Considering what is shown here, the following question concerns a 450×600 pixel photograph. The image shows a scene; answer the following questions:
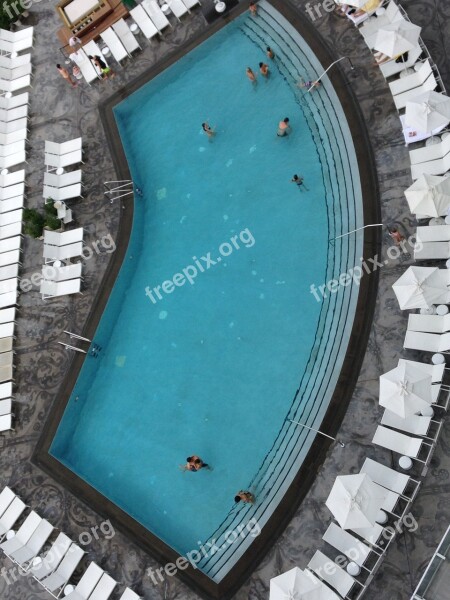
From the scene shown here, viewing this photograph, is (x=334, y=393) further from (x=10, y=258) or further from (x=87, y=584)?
(x=10, y=258)

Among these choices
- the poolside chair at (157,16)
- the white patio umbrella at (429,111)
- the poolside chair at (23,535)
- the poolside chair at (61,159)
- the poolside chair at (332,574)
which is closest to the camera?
the poolside chair at (332,574)

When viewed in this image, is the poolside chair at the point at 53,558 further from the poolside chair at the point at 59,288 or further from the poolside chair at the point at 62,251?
the poolside chair at the point at 62,251

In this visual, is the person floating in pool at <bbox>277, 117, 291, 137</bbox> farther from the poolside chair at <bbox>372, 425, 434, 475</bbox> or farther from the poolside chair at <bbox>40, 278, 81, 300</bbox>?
the poolside chair at <bbox>372, 425, 434, 475</bbox>

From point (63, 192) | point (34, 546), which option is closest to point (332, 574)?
point (34, 546)

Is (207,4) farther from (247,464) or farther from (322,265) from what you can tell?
(247,464)

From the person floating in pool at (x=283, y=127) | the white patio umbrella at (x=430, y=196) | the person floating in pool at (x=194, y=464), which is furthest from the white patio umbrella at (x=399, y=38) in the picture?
the person floating in pool at (x=194, y=464)

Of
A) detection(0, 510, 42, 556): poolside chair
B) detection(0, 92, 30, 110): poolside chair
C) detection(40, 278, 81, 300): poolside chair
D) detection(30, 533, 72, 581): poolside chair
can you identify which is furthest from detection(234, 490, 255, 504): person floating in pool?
detection(0, 92, 30, 110): poolside chair
